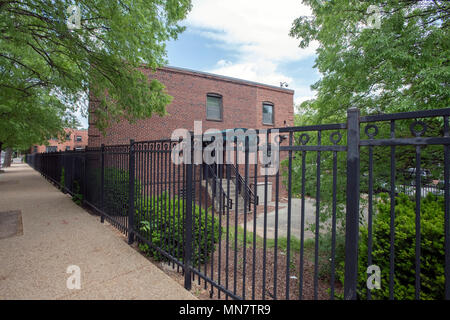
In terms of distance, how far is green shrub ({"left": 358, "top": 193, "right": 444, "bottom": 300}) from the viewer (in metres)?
2.21

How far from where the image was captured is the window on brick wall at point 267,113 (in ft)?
52.5

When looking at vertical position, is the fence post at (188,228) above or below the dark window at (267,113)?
below

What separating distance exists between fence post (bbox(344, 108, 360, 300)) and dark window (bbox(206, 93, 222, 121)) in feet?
40.1

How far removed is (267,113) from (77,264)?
46.4 ft

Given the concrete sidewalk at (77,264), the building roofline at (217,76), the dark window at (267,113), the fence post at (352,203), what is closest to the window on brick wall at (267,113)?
the dark window at (267,113)

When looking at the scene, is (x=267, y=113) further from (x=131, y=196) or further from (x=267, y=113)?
(x=131, y=196)

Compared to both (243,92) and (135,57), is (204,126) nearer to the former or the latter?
(243,92)

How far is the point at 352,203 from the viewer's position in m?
1.74

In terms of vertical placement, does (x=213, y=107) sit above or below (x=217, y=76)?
below

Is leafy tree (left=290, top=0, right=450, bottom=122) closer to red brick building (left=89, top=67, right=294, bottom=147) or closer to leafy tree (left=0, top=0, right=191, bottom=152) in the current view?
leafy tree (left=0, top=0, right=191, bottom=152)

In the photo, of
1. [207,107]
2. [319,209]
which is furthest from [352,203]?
[207,107]

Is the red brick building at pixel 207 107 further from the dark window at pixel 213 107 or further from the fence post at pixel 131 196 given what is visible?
the fence post at pixel 131 196

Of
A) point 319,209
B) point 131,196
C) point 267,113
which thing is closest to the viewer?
point 319,209
